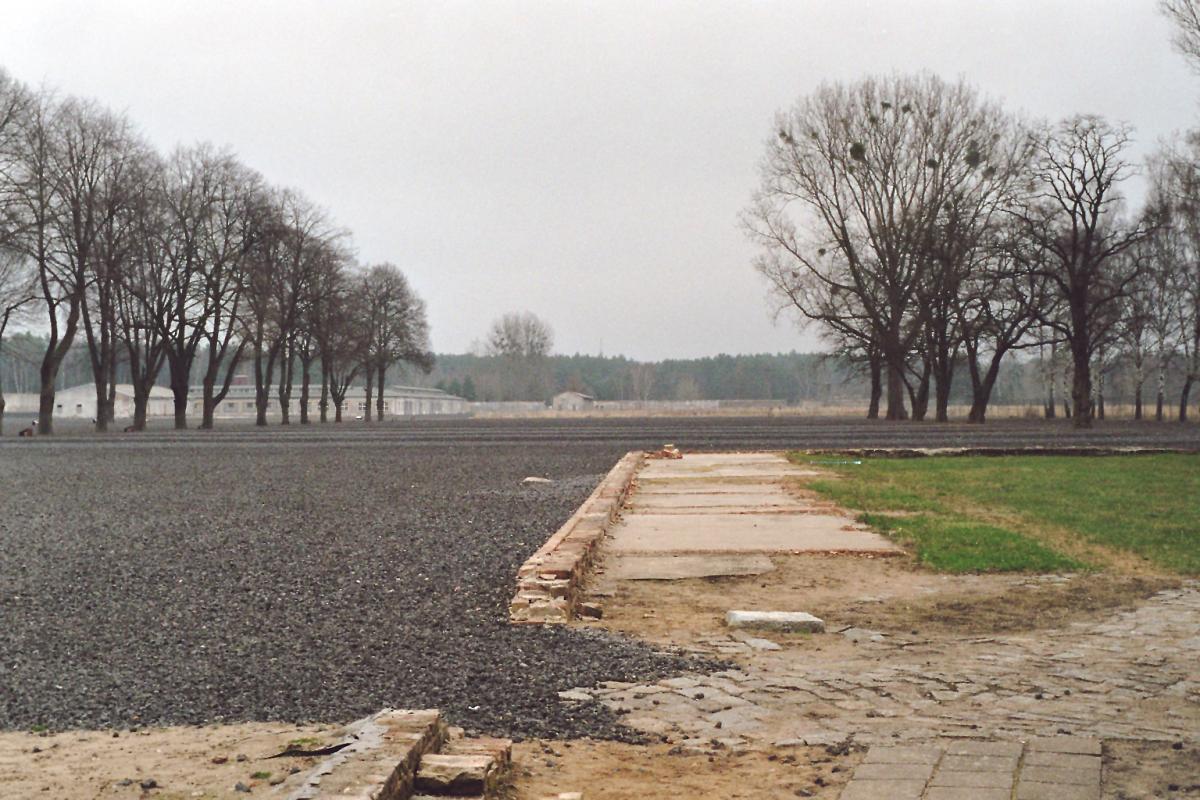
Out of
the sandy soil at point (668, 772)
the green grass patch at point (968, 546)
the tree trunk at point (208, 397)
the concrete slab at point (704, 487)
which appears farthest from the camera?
the tree trunk at point (208, 397)

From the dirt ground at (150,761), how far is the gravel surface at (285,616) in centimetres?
26

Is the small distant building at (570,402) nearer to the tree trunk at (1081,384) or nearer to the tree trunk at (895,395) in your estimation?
the tree trunk at (895,395)

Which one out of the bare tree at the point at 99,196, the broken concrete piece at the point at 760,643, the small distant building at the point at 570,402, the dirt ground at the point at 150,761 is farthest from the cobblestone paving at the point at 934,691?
the small distant building at the point at 570,402

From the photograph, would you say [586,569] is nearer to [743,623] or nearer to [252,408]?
[743,623]

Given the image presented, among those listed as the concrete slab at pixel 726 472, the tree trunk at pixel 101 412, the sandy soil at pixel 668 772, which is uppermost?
the tree trunk at pixel 101 412

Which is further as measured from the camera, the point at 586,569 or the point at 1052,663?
the point at 586,569

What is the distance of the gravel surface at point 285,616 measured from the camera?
5.90 metres

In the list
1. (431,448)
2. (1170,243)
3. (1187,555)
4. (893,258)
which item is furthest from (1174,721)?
(1170,243)

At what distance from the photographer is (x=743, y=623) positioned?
8062mm

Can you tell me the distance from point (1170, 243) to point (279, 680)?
242 feet

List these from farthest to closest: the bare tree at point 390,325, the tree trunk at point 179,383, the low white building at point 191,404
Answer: the low white building at point 191,404 → the bare tree at point 390,325 → the tree trunk at point 179,383

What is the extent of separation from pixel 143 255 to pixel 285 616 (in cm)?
5372

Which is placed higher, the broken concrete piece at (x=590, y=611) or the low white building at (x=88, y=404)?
the low white building at (x=88, y=404)

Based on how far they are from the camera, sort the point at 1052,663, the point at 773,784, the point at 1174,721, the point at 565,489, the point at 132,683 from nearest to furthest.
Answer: the point at 773,784, the point at 1174,721, the point at 132,683, the point at 1052,663, the point at 565,489
